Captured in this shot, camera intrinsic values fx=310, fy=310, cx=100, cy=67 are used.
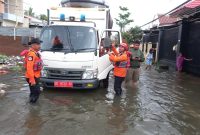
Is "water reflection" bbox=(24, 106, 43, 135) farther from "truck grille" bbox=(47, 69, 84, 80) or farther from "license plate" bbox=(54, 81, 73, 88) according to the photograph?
"truck grille" bbox=(47, 69, 84, 80)

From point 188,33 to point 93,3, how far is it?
7684mm

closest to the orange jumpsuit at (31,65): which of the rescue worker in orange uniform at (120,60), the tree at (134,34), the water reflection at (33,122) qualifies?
the water reflection at (33,122)

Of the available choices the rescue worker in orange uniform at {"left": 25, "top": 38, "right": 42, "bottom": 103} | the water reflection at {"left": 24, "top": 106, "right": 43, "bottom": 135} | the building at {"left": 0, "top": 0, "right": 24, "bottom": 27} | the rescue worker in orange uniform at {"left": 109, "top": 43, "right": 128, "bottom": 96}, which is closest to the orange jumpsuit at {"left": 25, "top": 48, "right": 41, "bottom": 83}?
the rescue worker in orange uniform at {"left": 25, "top": 38, "right": 42, "bottom": 103}

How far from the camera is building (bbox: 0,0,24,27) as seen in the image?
33.8 m

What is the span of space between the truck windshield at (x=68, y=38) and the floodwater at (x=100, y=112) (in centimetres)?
141

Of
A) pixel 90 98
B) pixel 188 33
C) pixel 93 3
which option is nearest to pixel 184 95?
pixel 90 98

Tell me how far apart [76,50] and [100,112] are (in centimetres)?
261

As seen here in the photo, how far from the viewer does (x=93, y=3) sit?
12.7m

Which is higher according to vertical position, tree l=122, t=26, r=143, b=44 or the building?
the building

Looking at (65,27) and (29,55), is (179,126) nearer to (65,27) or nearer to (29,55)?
(29,55)

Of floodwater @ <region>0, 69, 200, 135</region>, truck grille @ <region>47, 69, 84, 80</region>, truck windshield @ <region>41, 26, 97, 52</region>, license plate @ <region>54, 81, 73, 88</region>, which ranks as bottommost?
floodwater @ <region>0, 69, 200, 135</region>

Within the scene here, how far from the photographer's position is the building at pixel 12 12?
33.8 m

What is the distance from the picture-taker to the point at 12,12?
1523 inches

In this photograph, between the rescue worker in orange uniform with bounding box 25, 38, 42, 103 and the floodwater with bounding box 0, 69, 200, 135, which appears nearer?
the floodwater with bounding box 0, 69, 200, 135
